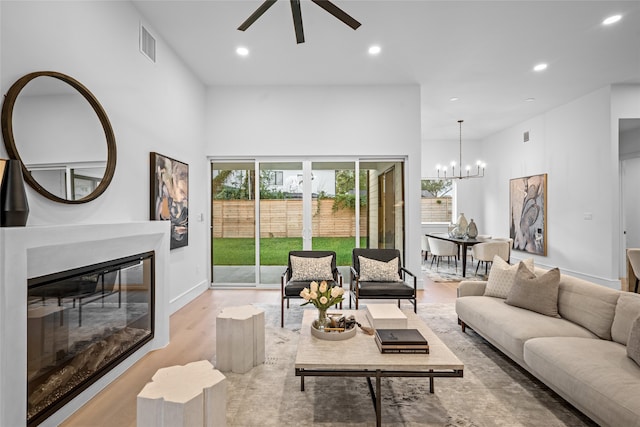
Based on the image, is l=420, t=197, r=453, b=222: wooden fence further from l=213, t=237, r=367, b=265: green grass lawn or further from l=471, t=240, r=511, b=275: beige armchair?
l=213, t=237, r=367, b=265: green grass lawn

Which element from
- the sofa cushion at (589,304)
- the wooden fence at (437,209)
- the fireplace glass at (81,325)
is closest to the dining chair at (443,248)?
the wooden fence at (437,209)

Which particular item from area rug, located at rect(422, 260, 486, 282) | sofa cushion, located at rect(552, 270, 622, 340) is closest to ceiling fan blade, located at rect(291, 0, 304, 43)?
sofa cushion, located at rect(552, 270, 622, 340)

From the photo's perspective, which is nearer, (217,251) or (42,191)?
(42,191)

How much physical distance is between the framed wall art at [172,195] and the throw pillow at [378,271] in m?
2.42

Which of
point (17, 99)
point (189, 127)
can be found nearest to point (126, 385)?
point (17, 99)

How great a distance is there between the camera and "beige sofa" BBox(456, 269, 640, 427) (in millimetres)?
1724

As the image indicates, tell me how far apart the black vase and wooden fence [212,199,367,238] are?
150 inches

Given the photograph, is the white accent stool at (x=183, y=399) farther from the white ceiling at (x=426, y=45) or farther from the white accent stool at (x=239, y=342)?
the white ceiling at (x=426, y=45)

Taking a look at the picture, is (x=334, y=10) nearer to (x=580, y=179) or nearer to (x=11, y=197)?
(x=11, y=197)

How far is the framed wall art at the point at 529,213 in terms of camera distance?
21.9 ft

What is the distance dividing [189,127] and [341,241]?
9.61 ft

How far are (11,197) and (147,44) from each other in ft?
8.27

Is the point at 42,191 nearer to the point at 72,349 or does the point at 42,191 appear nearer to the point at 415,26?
the point at 72,349

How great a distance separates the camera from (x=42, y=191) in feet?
7.25
